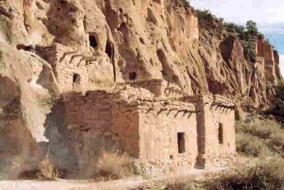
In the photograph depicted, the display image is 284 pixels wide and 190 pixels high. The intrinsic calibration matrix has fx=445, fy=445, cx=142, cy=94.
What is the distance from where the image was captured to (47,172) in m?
11.8

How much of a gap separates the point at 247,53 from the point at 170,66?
20827 mm

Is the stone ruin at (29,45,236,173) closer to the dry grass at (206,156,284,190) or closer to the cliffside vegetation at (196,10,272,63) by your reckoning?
the dry grass at (206,156,284,190)

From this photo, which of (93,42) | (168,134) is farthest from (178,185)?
(93,42)

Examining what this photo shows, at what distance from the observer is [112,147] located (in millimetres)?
12820

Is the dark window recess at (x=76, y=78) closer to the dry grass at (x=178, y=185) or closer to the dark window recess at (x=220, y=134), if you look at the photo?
the dark window recess at (x=220, y=134)

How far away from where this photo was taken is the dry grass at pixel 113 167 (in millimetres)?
11609

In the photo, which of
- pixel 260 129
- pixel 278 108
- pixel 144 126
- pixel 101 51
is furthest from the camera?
pixel 278 108

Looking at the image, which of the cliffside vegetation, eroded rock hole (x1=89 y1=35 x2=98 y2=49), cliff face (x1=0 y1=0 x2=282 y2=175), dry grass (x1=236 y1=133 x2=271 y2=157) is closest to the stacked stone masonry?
cliff face (x1=0 y1=0 x2=282 y2=175)

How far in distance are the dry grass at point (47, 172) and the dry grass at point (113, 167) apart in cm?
105

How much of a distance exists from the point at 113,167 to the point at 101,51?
32.1 ft

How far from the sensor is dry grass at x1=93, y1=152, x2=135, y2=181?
11.6m

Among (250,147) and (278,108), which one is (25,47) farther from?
(278,108)

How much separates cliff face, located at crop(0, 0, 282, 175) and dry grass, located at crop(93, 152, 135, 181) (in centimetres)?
200

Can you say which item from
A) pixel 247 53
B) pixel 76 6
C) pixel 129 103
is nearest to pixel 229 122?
pixel 129 103
